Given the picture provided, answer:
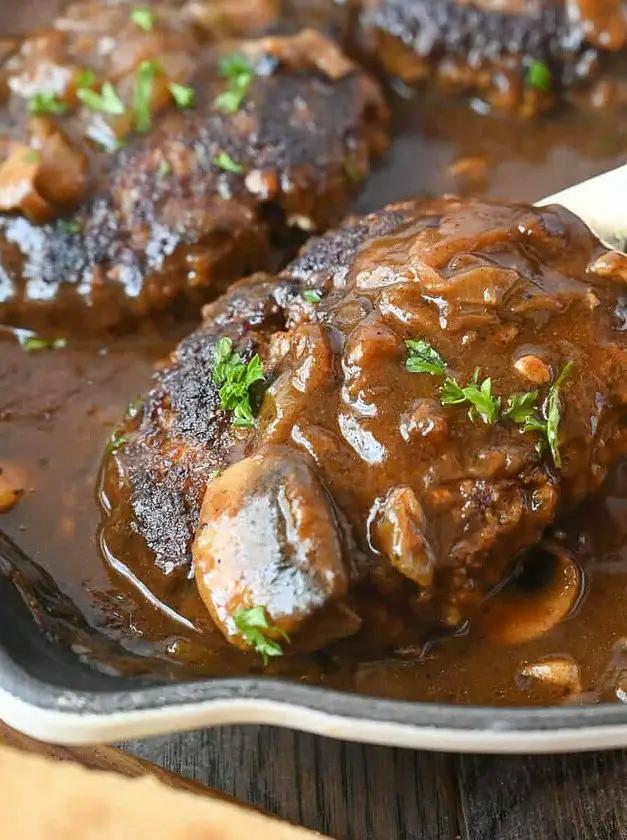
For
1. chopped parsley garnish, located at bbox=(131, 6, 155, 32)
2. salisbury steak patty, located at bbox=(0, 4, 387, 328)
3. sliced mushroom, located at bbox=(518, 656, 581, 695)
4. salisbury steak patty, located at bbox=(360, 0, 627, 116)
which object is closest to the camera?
sliced mushroom, located at bbox=(518, 656, 581, 695)

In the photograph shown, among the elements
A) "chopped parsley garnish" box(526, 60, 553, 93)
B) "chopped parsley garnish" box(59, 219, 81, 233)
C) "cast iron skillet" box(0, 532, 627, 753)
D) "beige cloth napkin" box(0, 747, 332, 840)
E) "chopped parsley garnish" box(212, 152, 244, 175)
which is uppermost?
"chopped parsley garnish" box(212, 152, 244, 175)

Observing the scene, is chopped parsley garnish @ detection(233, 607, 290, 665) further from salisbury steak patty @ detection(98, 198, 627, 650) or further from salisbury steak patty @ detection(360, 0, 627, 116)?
salisbury steak patty @ detection(360, 0, 627, 116)

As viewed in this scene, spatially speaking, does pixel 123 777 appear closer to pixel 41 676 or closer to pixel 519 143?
pixel 41 676

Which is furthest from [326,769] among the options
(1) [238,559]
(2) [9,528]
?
(2) [9,528]

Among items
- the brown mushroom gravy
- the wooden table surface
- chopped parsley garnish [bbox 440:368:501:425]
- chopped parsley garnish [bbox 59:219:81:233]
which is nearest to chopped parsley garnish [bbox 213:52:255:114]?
chopped parsley garnish [bbox 59:219:81:233]

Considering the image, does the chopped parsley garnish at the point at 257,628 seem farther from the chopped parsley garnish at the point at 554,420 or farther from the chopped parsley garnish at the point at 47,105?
the chopped parsley garnish at the point at 47,105
